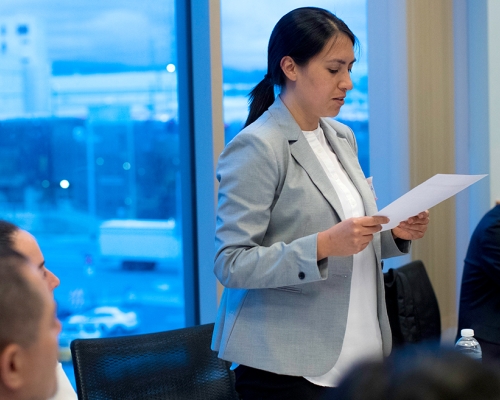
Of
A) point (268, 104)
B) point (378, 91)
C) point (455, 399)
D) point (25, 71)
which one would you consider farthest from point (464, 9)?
point (455, 399)

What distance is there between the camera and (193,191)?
3939 mm

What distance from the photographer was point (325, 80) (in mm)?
1880

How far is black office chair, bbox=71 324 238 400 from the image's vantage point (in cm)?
198

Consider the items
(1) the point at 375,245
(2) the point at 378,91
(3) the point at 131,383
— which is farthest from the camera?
(2) the point at 378,91

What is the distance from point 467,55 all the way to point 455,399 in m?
5.16

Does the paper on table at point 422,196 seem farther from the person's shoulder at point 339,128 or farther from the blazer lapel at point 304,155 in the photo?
the person's shoulder at point 339,128

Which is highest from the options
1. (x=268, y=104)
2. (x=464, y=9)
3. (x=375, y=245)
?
(x=464, y=9)

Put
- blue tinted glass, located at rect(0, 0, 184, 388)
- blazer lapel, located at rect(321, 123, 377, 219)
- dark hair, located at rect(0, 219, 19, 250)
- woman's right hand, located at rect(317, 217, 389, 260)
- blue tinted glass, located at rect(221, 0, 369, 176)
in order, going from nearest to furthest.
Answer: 1. dark hair, located at rect(0, 219, 19, 250)
2. woman's right hand, located at rect(317, 217, 389, 260)
3. blazer lapel, located at rect(321, 123, 377, 219)
4. blue tinted glass, located at rect(0, 0, 184, 388)
5. blue tinted glass, located at rect(221, 0, 369, 176)

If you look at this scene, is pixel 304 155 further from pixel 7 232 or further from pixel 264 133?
pixel 7 232

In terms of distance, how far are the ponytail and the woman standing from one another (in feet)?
0.35

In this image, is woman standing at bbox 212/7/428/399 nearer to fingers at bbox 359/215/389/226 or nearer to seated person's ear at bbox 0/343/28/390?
fingers at bbox 359/215/389/226

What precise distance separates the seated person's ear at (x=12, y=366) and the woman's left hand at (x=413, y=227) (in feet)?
4.71

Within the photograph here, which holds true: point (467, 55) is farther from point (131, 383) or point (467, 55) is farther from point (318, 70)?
point (131, 383)

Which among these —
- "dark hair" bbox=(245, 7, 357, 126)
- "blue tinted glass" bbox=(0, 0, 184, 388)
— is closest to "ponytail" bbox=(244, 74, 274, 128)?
"dark hair" bbox=(245, 7, 357, 126)
